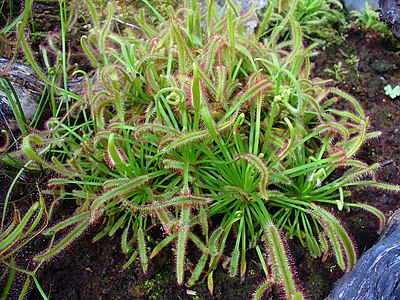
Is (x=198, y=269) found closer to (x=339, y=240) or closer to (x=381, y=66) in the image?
(x=339, y=240)

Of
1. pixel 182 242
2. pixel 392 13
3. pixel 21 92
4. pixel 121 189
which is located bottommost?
pixel 182 242

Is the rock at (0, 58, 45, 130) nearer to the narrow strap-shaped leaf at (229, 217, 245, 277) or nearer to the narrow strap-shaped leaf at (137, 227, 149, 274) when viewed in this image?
the narrow strap-shaped leaf at (137, 227, 149, 274)

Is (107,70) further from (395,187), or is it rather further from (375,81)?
(375,81)


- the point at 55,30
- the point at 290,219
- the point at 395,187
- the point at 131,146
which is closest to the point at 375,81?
the point at 395,187

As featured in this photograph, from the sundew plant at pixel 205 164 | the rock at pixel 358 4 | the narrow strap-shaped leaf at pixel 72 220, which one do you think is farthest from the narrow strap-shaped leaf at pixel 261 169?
the rock at pixel 358 4

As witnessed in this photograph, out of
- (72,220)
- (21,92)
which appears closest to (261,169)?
(72,220)

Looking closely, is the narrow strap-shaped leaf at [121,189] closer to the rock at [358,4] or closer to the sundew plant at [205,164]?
the sundew plant at [205,164]
